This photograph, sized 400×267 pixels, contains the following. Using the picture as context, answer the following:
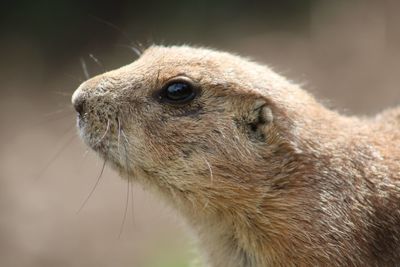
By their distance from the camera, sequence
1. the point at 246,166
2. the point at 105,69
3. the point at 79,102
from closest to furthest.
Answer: the point at 246,166 < the point at 79,102 < the point at 105,69

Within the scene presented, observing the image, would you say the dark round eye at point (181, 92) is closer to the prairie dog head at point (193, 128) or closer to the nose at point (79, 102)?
the prairie dog head at point (193, 128)

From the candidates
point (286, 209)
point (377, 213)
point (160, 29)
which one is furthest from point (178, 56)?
point (160, 29)

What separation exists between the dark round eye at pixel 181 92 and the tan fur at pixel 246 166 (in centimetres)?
5

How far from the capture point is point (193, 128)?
5.04 m

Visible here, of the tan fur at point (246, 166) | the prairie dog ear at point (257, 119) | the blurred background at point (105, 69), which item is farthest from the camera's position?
the blurred background at point (105, 69)

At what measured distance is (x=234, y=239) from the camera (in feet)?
17.0

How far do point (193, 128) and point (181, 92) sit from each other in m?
0.25

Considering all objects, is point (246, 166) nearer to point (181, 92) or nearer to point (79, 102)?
point (181, 92)

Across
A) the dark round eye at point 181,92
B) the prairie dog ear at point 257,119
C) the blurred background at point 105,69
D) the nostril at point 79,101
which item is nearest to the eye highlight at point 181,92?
the dark round eye at point 181,92

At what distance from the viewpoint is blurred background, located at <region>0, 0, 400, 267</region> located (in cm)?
1103

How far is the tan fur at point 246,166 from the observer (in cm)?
500

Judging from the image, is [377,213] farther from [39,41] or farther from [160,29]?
[39,41]

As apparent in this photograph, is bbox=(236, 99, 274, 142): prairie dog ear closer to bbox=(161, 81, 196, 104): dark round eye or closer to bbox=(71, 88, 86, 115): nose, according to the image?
bbox=(161, 81, 196, 104): dark round eye

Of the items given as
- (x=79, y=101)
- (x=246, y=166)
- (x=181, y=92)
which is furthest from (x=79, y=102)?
(x=246, y=166)
